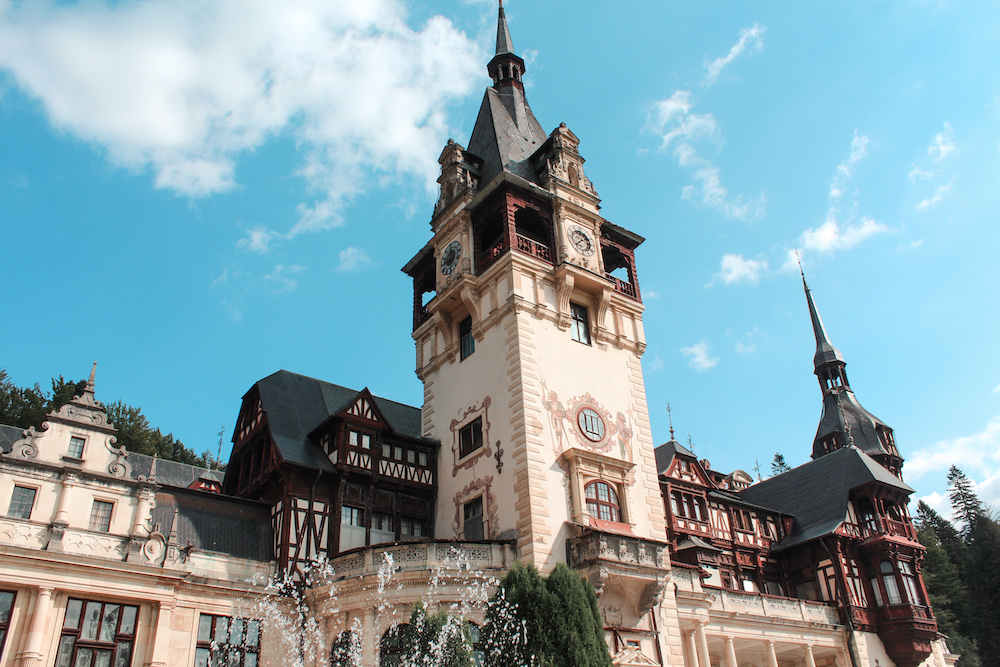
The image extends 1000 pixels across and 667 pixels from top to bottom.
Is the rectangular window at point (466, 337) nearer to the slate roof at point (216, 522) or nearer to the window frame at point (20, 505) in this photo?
the slate roof at point (216, 522)

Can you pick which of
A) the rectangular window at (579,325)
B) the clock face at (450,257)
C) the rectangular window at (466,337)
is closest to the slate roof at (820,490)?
the rectangular window at (579,325)

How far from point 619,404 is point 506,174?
9625mm

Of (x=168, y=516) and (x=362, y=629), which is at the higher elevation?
(x=168, y=516)

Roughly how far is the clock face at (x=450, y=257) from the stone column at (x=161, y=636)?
15.8 m

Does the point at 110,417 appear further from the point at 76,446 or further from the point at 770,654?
the point at 770,654

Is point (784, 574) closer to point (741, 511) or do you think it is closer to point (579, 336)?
point (741, 511)

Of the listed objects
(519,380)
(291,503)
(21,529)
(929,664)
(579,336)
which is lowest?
(929,664)

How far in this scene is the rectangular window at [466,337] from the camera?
30609 mm

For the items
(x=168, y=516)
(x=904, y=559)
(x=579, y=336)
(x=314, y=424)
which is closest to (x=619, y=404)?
(x=579, y=336)

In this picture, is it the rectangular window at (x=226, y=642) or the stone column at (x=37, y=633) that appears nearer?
the stone column at (x=37, y=633)

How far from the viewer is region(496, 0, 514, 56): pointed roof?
42469mm

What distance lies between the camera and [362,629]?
22.5 metres

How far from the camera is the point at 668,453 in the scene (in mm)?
36031

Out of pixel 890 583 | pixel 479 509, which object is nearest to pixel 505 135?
pixel 479 509
